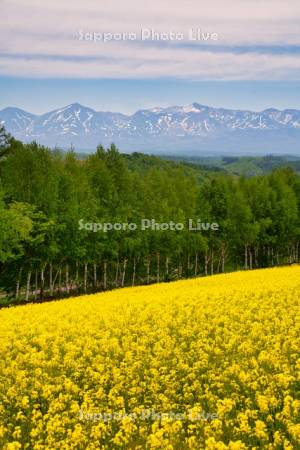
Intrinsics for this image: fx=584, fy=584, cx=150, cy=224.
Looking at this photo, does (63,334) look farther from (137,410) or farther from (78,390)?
(137,410)

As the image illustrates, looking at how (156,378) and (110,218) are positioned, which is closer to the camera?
(156,378)

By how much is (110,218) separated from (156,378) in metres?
48.8

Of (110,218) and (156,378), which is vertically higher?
(110,218)

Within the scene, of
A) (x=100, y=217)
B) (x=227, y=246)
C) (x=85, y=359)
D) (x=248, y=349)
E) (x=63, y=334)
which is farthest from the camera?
(x=227, y=246)

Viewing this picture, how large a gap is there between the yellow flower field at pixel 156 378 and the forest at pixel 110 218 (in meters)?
23.9

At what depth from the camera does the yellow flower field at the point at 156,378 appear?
13.5 meters

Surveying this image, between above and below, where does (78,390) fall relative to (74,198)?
below

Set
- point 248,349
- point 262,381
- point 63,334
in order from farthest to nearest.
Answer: point 63,334
point 248,349
point 262,381

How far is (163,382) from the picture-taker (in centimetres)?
1691

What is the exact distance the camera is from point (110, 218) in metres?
65.7

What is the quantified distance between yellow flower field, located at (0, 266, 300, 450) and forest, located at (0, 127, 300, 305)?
78.6 feet

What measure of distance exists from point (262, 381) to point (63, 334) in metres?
10.2

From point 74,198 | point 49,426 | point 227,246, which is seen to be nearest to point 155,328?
point 49,426

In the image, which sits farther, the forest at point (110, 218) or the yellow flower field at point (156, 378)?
the forest at point (110, 218)
